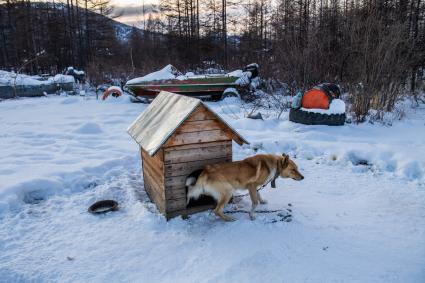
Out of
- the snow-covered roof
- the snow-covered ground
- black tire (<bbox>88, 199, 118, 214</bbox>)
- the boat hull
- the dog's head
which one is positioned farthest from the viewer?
the boat hull

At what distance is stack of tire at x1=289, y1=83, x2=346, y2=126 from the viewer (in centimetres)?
886

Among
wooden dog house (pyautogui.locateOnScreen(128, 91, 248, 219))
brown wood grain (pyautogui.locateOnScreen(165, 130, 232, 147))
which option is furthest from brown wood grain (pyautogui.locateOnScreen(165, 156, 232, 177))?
brown wood grain (pyautogui.locateOnScreen(165, 130, 232, 147))

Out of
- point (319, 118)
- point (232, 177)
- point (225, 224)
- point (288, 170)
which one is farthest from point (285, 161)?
point (319, 118)

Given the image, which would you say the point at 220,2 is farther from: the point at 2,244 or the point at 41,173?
the point at 2,244

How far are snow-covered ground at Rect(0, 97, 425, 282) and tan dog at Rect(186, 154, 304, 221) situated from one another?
1.22 ft

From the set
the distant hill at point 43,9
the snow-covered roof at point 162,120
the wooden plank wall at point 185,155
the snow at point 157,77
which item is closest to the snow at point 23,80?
the snow at point 157,77

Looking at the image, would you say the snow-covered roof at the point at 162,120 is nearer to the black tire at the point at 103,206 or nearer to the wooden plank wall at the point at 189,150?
the wooden plank wall at the point at 189,150

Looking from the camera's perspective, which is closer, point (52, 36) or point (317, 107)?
point (317, 107)

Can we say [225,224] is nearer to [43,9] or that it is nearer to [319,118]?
[319,118]

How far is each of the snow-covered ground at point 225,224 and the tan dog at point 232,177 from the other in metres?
0.37

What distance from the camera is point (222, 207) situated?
430 cm

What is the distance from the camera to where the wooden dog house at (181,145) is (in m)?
Answer: 4.11

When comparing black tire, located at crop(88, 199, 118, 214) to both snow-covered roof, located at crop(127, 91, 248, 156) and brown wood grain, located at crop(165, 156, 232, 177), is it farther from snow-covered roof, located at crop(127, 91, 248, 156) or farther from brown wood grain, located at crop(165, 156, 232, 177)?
brown wood grain, located at crop(165, 156, 232, 177)

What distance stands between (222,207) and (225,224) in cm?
23
